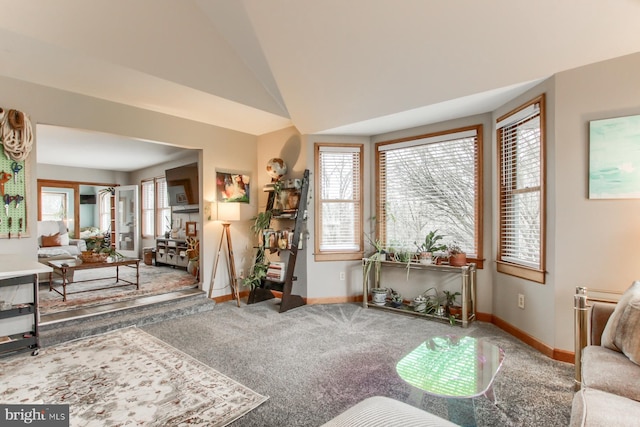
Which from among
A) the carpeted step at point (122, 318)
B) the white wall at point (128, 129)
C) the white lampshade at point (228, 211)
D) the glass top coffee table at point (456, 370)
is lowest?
the carpeted step at point (122, 318)

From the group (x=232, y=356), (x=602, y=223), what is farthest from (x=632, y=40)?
(x=232, y=356)

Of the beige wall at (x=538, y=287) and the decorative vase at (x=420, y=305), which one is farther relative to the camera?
the decorative vase at (x=420, y=305)

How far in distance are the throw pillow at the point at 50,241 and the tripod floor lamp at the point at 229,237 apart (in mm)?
4373

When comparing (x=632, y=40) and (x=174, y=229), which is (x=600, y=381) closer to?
(x=632, y=40)

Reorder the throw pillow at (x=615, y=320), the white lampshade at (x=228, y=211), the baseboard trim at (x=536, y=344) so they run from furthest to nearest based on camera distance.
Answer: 1. the white lampshade at (x=228, y=211)
2. the baseboard trim at (x=536, y=344)
3. the throw pillow at (x=615, y=320)

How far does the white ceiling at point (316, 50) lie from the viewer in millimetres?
2289

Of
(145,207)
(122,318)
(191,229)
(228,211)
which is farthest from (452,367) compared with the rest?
(145,207)

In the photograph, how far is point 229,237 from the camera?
4.48 m

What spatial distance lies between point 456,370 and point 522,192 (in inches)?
79.5

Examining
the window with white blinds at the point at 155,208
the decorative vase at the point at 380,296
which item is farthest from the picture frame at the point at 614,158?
the window with white blinds at the point at 155,208

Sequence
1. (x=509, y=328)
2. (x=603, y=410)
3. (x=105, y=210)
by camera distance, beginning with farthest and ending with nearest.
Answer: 1. (x=105, y=210)
2. (x=509, y=328)
3. (x=603, y=410)

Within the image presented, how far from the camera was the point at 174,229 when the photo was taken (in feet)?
22.0

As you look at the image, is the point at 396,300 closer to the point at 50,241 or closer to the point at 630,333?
the point at 630,333

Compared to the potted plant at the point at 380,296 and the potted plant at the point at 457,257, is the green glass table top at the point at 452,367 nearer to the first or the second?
the potted plant at the point at 457,257
